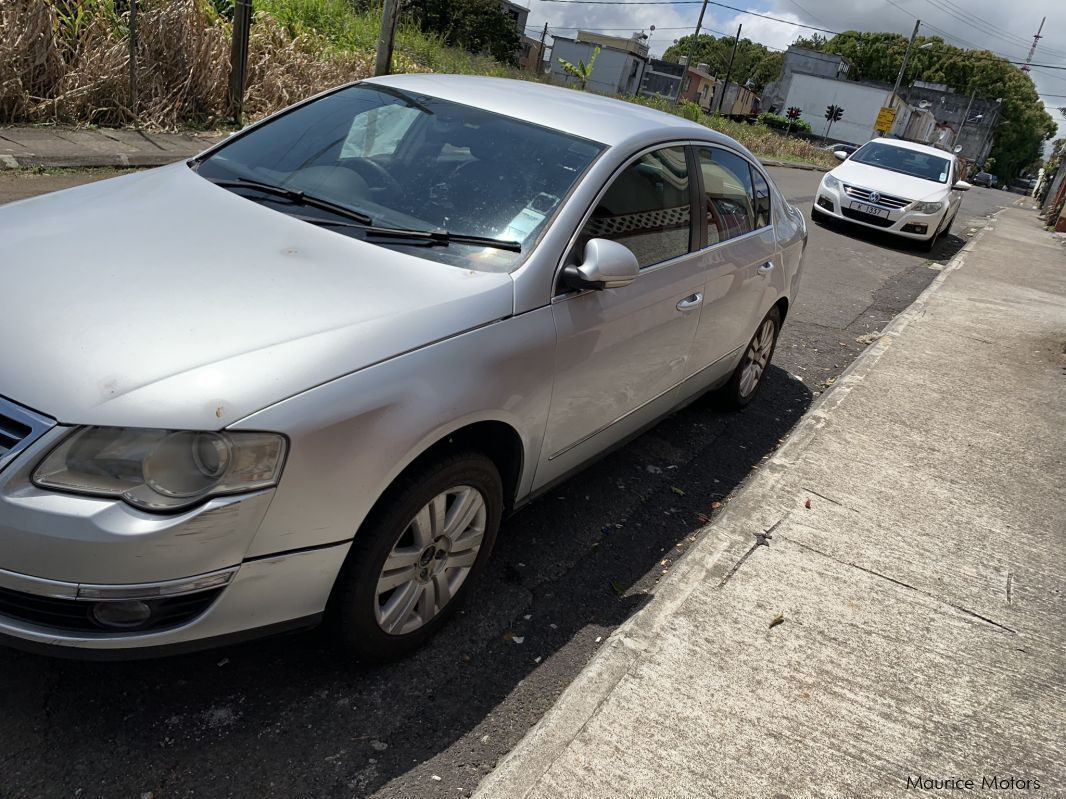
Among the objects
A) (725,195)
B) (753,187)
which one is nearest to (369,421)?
(725,195)

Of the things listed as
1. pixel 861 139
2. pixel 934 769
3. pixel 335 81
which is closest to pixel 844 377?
pixel 934 769

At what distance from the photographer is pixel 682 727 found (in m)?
2.59

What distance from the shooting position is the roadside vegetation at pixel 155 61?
28.8ft

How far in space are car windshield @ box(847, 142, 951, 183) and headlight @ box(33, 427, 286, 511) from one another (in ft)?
46.4

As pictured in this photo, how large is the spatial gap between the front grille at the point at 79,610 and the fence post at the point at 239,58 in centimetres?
930

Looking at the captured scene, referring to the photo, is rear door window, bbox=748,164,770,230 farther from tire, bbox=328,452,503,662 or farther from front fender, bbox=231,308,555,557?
tire, bbox=328,452,503,662

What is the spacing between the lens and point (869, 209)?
12906mm

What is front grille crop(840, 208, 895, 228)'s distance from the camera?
1294 centimetres

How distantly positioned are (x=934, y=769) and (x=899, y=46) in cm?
11372

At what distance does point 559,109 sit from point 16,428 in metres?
2.43

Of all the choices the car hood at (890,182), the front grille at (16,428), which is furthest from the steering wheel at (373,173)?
the car hood at (890,182)

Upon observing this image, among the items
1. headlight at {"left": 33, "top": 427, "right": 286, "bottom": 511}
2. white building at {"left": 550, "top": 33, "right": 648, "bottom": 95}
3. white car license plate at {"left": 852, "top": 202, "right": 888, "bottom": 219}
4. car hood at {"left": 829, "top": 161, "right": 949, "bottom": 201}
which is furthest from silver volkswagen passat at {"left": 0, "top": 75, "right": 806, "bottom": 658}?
white building at {"left": 550, "top": 33, "right": 648, "bottom": 95}

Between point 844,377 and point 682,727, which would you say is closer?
point 682,727

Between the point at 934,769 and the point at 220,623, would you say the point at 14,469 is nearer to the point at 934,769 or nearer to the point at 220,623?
the point at 220,623
